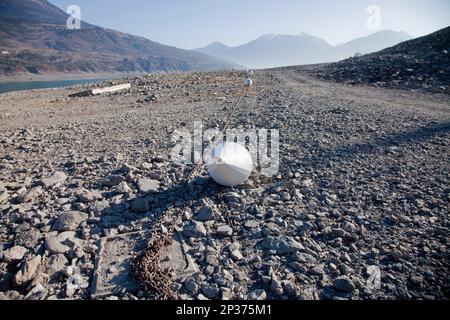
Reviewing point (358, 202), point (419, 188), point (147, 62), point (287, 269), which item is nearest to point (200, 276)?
point (287, 269)

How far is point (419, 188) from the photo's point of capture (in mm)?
5051

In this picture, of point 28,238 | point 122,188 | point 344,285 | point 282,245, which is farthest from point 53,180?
point 344,285

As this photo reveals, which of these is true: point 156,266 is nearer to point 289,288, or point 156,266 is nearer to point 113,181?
point 289,288

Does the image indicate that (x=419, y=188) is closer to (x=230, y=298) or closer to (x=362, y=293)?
(x=362, y=293)

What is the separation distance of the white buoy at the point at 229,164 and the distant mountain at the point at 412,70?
12272mm

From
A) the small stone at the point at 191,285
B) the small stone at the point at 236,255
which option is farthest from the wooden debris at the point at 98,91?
the small stone at the point at 191,285

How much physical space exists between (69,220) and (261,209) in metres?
2.82

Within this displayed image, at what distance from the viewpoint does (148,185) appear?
17.3 ft

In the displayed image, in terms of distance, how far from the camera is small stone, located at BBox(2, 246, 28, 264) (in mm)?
3500

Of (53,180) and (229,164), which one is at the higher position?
(229,164)

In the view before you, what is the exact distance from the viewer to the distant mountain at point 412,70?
14.4 meters

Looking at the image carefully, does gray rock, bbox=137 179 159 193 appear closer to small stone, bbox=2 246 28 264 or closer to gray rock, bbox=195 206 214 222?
gray rock, bbox=195 206 214 222

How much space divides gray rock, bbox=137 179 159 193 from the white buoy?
42.8 inches

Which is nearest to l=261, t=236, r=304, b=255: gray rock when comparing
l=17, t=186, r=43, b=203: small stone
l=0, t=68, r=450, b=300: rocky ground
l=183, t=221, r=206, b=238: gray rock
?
l=0, t=68, r=450, b=300: rocky ground
